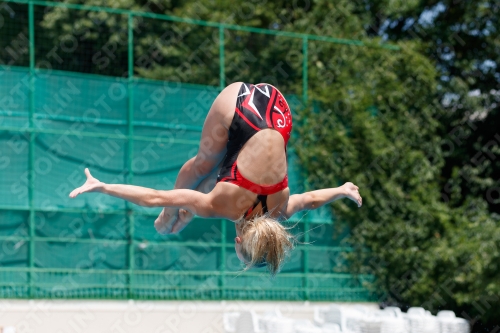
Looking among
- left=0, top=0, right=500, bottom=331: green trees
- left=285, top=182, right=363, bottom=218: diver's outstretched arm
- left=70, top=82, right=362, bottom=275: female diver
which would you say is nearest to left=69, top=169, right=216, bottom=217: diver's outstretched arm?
left=70, top=82, right=362, bottom=275: female diver

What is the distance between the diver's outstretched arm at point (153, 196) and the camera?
4762mm

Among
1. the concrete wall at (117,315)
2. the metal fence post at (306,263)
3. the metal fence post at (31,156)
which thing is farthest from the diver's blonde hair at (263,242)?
the metal fence post at (306,263)

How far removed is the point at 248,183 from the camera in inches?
200

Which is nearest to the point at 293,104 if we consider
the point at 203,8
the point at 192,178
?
the point at 203,8

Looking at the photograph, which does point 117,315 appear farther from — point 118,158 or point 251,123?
point 251,123

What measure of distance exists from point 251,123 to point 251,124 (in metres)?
0.01

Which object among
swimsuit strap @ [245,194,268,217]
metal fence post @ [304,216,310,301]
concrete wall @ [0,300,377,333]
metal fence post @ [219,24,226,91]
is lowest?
concrete wall @ [0,300,377,333]

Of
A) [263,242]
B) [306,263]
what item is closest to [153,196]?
[263,242]

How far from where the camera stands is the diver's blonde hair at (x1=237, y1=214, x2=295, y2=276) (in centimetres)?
498

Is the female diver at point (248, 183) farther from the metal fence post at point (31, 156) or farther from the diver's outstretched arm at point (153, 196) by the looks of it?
the metal fence post at point (31, 156)

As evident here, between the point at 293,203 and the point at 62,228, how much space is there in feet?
16.3

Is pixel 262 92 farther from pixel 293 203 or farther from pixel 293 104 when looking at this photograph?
pixel 293 104

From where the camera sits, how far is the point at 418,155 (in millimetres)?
11477

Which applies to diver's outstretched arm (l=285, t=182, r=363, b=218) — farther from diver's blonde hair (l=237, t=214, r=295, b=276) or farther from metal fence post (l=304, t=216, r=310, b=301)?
metal fence post (l=304, t=216, r=310, b=301)
